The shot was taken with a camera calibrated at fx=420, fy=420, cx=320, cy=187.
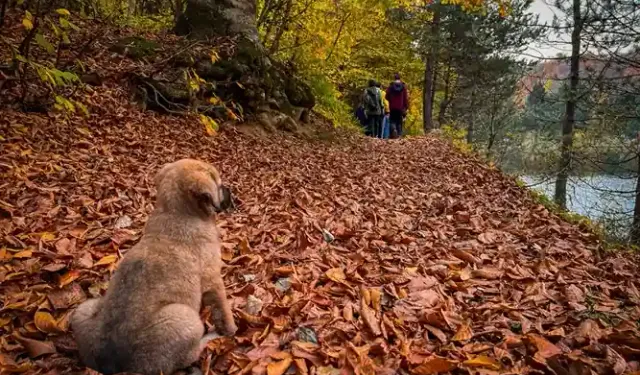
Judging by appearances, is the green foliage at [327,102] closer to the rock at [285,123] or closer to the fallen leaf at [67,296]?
the rock at [285,123]

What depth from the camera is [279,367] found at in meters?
2.80

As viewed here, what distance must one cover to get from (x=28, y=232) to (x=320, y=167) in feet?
19.0

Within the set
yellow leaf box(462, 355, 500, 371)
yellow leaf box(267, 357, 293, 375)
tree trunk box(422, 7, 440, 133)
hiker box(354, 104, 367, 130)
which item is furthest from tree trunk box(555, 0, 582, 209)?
yellow leaf box(267, 357, 293, 375)

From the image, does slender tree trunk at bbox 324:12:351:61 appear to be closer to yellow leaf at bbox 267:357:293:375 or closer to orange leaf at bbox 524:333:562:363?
orange leaf at bbox 524:333:562:363

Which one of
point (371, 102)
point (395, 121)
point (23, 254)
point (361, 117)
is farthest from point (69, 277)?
point (395, 121)

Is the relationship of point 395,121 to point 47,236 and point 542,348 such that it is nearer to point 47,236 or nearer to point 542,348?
point 47,236

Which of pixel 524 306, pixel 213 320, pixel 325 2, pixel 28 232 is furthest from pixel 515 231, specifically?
pixel 325 2

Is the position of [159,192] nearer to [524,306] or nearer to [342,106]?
[524,306]

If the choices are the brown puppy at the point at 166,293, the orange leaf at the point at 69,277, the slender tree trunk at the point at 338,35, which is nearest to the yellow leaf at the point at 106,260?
the orange leaf at the point at 69,277

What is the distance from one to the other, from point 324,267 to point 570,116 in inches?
563

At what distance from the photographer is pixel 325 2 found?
14.9 meters

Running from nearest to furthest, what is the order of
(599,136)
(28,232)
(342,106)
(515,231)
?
1. (28,232)
2. (515,231)
3. (599,136)
4. (342,106)

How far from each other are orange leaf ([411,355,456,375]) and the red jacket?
15.8 m

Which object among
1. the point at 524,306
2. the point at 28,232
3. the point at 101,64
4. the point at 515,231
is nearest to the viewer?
the point at 524,306
